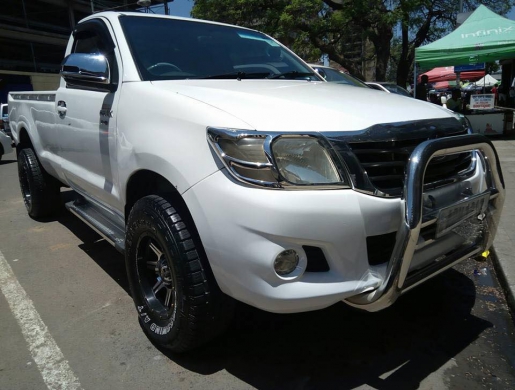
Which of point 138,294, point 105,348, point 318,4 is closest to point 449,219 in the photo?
point 138,294

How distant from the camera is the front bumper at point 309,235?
1.91 metres

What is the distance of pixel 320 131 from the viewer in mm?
2072

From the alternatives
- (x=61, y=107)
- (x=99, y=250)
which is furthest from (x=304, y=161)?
(x=99, y=250)

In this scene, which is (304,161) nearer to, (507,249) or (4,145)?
(507,249)

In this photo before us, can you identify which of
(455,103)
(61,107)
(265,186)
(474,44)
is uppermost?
(474,44)

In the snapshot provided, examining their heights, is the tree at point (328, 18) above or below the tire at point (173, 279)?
above

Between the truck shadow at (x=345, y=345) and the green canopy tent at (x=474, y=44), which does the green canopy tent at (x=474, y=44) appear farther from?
the truck shadow at (x=345, y=345)

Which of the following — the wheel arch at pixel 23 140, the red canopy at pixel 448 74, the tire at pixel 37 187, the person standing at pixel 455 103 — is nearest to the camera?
the tire at pixel 37 187

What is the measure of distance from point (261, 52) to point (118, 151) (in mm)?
1570

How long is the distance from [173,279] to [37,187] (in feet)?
11.5

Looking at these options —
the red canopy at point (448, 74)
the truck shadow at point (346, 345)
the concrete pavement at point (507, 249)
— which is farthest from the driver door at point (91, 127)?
the red canopy at point (448, 74)

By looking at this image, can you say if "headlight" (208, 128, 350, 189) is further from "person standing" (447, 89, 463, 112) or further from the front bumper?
"person standing" (447, 89, 463, 112)

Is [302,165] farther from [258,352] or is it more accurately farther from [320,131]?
[258,352]

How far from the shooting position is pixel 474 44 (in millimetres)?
11523
